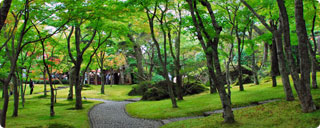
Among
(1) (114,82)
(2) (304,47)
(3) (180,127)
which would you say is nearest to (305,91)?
(2) (304,47)

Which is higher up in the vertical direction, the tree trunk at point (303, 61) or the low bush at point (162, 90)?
the tree trunk at point (303, 61)

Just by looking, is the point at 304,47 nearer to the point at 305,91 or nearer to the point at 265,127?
the point at 305,91

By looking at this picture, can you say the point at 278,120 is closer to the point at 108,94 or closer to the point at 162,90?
the point at 162,90

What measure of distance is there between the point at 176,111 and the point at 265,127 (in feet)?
18.6

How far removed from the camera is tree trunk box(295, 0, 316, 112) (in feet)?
18.6

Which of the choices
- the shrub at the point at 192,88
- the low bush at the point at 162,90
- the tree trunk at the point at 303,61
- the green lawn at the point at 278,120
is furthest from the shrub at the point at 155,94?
the tree trunk at the point at 303,61

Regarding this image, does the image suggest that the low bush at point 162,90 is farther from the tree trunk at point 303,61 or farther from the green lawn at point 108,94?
the tree trunk at point 303,61

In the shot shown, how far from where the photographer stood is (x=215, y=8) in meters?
13.0

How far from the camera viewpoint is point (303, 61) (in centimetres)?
579

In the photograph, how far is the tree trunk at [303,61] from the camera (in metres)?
5.66

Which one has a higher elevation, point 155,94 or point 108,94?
point 155,94

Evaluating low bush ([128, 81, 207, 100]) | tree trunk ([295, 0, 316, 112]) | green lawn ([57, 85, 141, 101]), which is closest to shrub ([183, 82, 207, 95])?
low bush ([128, 81, 207, 100])

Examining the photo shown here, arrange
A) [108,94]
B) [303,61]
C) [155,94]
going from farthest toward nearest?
[108,94], [155,94], [303,61]

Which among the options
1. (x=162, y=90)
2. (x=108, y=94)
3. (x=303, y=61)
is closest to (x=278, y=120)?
(x=303, y=61)
